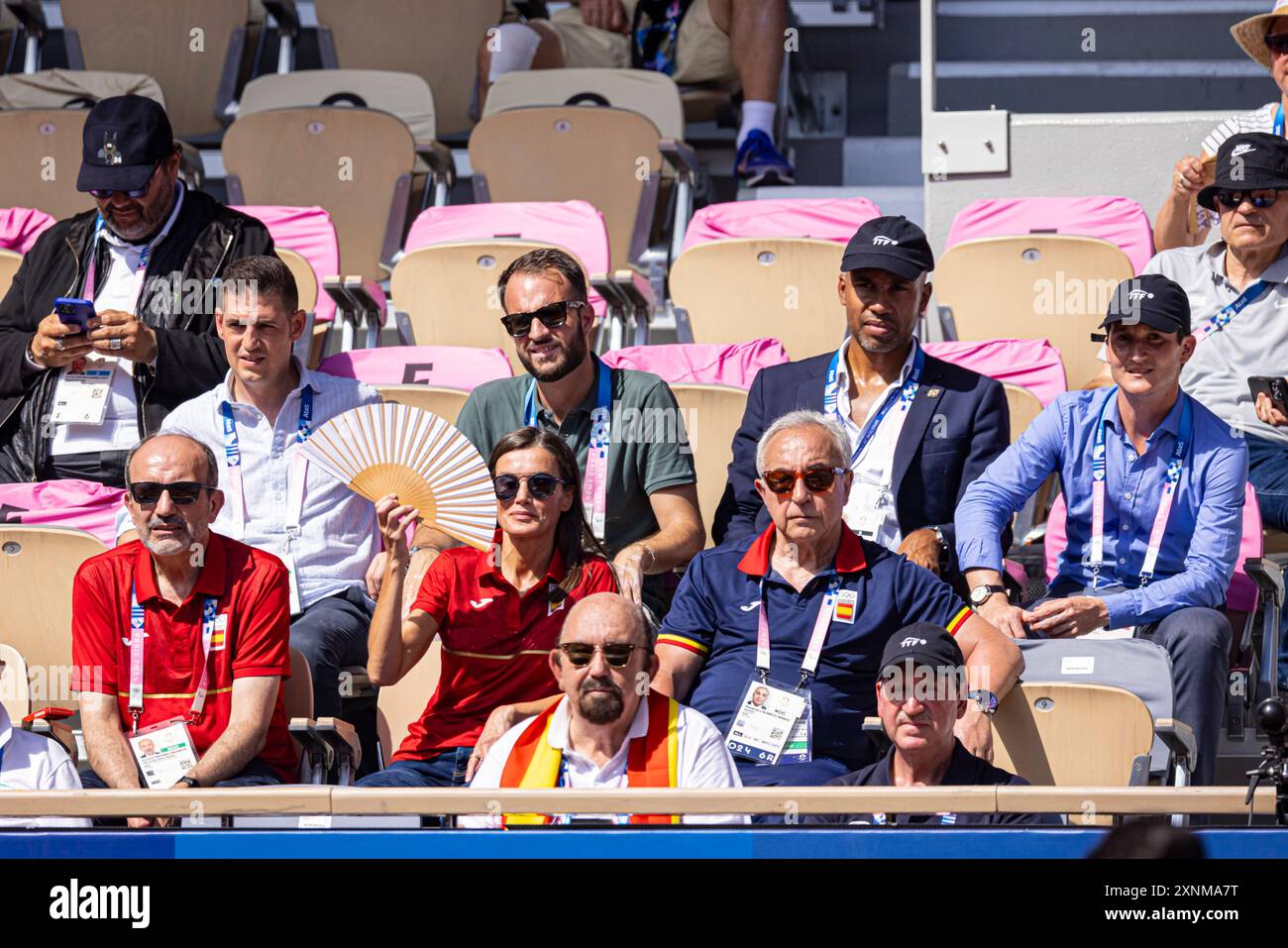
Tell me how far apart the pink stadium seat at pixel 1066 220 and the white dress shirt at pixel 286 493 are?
7.71 feet

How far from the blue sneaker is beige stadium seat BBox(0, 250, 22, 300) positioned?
103 inches

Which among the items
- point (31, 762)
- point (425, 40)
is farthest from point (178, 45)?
point (31, 762)

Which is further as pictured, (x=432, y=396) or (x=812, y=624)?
(x=432, y=396)

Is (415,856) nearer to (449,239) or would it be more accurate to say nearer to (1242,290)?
(1242,290)

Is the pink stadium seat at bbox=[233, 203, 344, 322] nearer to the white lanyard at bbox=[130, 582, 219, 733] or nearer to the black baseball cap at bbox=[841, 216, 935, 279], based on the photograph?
the black baseball cap at bbox=[841, 216, 935, 279]

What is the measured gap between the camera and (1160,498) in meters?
4.39

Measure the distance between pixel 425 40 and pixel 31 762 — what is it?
188 inches

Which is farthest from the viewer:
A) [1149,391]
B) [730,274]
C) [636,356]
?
[730,274]

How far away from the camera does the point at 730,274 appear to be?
5.95 metres

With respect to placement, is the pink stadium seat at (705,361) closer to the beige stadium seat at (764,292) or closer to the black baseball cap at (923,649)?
the beige stadium seat at (764,292)

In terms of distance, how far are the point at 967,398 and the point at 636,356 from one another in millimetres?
1168

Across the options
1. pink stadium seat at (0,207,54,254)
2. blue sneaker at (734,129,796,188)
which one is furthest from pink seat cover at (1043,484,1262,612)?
pink stadium seat at (0,207,54,254)

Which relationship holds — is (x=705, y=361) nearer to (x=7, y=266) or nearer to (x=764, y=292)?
(x=764, y=292)
